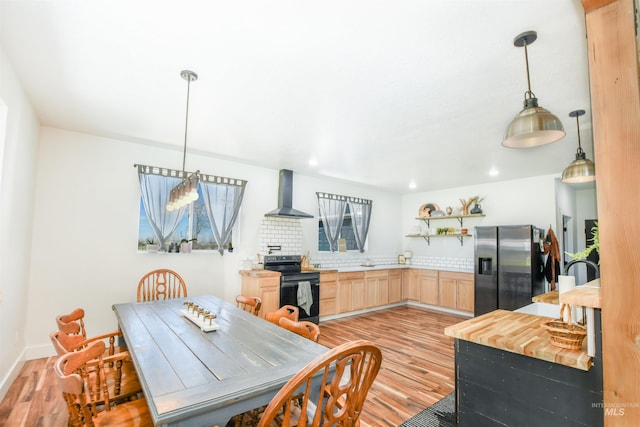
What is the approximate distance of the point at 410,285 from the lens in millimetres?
6660

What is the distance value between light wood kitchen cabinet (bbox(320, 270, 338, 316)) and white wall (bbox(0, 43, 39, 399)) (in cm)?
371

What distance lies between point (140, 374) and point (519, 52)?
2.85 metres

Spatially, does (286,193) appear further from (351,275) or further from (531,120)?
(531,120)

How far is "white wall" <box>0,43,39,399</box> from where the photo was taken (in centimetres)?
231

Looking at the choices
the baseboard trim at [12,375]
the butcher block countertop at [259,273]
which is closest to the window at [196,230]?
the butcher block countertop at [259,273]

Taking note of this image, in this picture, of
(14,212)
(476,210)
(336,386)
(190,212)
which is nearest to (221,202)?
(190,212)

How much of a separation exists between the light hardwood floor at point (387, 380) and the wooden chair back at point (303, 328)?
0.86 metres

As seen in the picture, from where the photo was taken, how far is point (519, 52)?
1965 mm

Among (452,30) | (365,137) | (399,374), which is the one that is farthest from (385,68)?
(399,374)

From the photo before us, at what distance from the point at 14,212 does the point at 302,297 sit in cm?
342

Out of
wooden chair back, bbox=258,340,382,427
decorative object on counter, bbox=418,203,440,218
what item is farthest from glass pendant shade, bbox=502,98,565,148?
decorative object on counter, bbox=418,203,440,218

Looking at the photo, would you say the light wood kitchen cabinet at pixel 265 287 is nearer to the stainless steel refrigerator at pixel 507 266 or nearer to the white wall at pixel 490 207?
the stainless steel refrigerator at pixel 507 266

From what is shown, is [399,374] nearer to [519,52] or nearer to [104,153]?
[519,52]

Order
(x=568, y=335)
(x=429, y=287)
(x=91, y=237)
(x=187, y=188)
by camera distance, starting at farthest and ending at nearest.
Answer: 1. (x=429, y=287)
2. (x=91, y=237)
3. (x=187, y=188)
4. (x=568, y=335)
